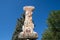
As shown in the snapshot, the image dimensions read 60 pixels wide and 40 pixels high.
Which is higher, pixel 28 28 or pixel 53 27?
pixel 53 27

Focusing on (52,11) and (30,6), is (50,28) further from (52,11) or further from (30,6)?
(30,6)

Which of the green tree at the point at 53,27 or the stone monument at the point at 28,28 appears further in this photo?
the green tree at the point at 53,27

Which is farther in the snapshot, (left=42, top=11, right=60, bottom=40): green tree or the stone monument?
(left=42, top=11, right=60, bottom=40): green tree

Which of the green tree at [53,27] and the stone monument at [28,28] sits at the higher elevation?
the green tree at [53,27]

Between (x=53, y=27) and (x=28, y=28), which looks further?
(x=53, y=27)

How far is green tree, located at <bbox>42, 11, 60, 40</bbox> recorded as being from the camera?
5228 cm

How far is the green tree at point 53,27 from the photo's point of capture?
172ft

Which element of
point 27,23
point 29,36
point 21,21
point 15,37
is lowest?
point 29,36

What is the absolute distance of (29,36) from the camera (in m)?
23.6

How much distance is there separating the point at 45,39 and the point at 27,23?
3034 cm

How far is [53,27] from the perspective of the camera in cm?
5275

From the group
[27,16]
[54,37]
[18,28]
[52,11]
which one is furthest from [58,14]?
[27,16]

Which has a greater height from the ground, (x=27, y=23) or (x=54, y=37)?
(x=54, y=37)

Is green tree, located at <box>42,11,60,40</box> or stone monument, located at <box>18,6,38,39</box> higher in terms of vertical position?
green tree, located at <box>42,11,60,40</box>
